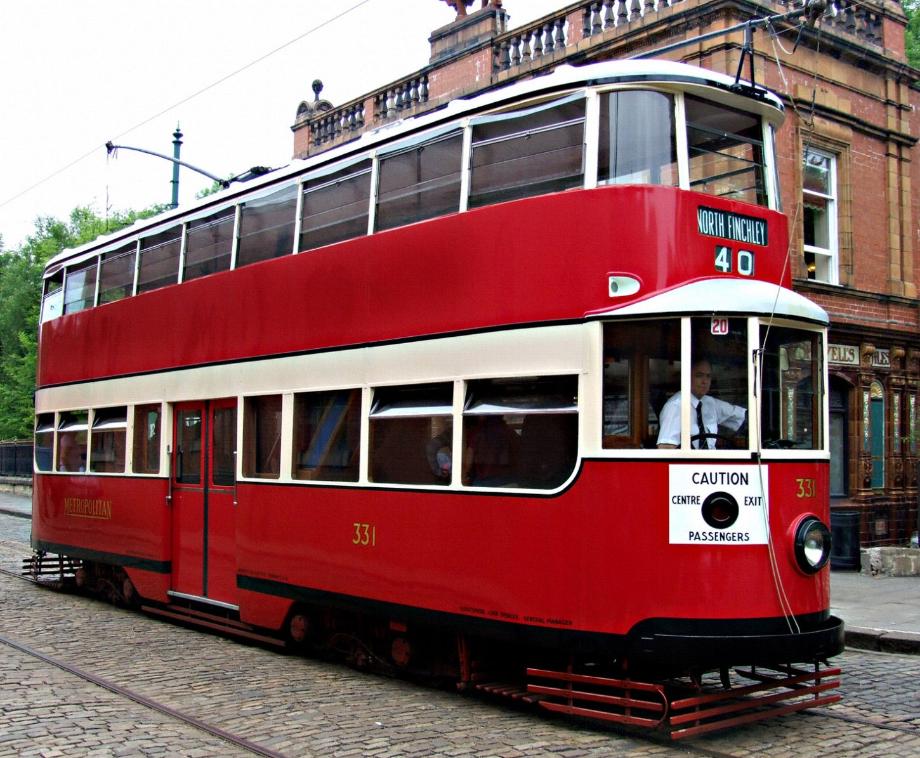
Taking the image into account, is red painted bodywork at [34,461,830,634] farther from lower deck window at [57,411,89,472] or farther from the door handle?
lower deck window at [57,411,89,472]

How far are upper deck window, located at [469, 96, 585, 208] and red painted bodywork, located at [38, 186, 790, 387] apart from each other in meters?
0.16

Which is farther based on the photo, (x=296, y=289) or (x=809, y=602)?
(x=296, y=289)

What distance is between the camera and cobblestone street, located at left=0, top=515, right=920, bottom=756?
646cm

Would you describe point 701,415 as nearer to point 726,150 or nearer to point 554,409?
point 554,409

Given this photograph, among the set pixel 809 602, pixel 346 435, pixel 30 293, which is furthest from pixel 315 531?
pixel 30 293

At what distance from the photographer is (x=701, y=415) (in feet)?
22.1

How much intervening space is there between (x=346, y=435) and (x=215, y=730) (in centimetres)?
268

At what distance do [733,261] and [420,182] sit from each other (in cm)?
254

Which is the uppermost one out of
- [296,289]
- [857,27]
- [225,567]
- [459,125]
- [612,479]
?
[857,27]

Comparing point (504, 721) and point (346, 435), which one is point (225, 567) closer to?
point (346, 435)

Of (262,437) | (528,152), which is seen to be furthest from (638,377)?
(262,437)

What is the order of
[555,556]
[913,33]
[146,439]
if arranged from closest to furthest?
1. [555,556]
2. [146,439]
3. [913,33]

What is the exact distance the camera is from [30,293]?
49.8 metres

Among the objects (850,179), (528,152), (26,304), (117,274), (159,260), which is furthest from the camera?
(26,304)
